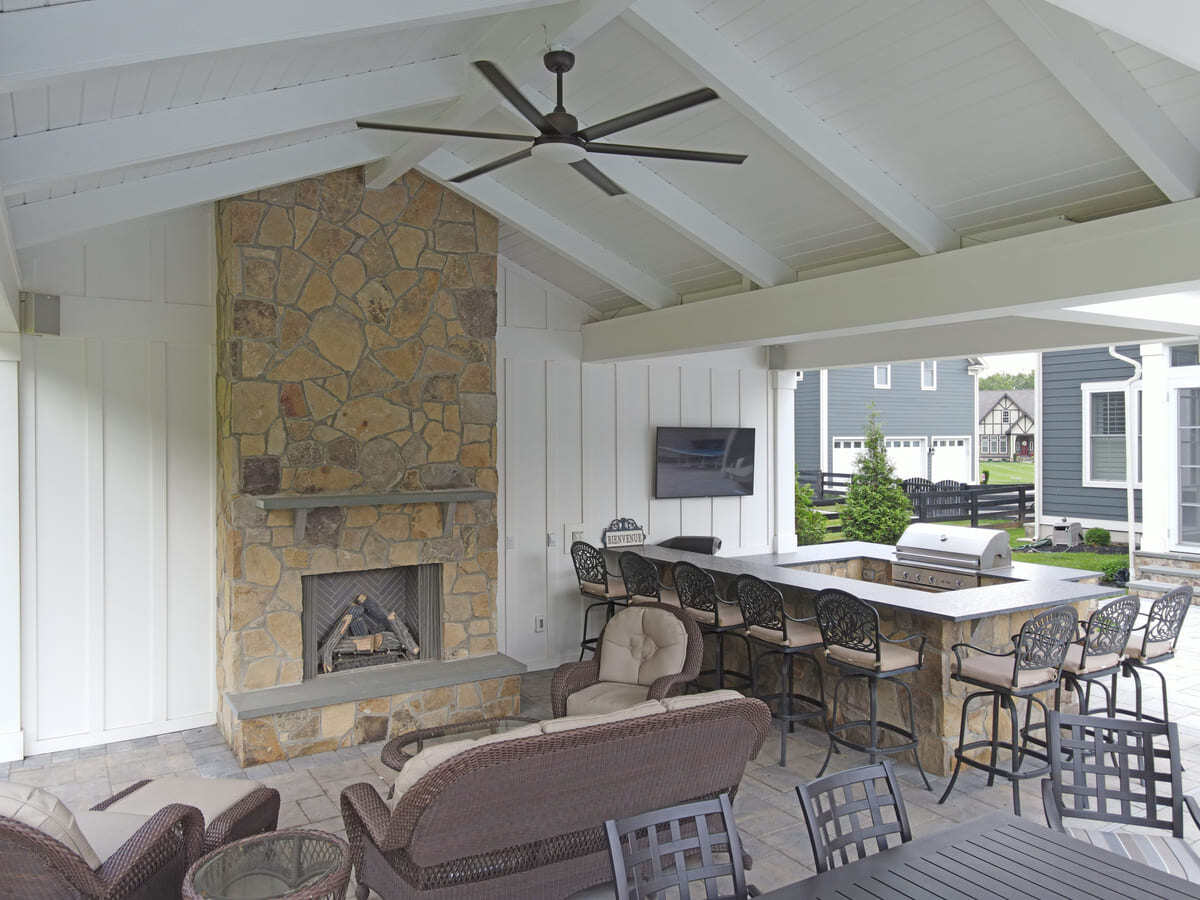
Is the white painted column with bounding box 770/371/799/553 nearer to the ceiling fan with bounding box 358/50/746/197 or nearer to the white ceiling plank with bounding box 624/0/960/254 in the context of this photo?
the white ceiling plank with bounding box 624/0/960/254

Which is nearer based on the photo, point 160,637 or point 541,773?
point 541,773

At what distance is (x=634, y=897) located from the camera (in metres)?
2.39

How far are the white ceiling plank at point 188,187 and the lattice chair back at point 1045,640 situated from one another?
457 cm

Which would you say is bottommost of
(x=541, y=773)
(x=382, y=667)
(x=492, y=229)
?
(x=382, y=667)

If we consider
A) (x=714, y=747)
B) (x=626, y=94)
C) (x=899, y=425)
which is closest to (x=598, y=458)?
(x=626, y=94)

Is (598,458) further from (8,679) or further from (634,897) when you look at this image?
(634,897)

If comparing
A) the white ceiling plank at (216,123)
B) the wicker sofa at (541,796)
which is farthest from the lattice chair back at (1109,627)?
the white ceiling plank at (216,123)

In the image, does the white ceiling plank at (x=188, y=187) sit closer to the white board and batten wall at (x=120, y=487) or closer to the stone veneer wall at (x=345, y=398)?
the stone veneer wall at (x=345, y=398)

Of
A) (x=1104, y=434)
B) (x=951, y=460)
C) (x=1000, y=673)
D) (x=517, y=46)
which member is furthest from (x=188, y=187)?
(x=951, y=460)

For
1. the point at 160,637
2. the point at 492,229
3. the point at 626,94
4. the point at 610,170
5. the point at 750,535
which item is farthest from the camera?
the point at 750,535

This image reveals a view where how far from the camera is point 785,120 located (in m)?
4.21

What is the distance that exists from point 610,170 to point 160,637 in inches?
166

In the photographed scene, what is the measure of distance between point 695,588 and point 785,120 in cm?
315

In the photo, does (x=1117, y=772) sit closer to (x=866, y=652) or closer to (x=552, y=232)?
(x=866, y=652)
